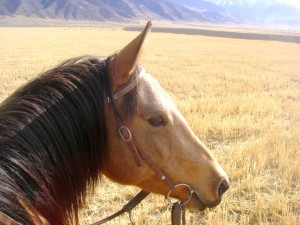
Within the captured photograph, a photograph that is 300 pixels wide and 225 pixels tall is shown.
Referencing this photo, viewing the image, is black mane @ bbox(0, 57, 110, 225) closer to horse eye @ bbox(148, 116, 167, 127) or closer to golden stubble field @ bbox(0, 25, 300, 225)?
horse eye @ bbox(148, 116, 167, 127)

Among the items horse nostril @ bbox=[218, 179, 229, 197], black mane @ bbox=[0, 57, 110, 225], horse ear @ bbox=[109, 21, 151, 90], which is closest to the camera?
black mane @ bbox=[0, 57, 110, 225]

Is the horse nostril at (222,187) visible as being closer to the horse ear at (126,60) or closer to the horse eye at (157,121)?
the horse eye at (157,121)

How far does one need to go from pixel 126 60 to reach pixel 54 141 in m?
0.57

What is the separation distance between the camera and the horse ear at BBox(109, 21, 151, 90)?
1.79 metres

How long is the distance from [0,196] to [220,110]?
781cm

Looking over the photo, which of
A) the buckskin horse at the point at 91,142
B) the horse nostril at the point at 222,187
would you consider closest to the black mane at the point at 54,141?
the buckskin horse at the point at 91,142

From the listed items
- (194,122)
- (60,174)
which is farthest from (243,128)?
(60,174)

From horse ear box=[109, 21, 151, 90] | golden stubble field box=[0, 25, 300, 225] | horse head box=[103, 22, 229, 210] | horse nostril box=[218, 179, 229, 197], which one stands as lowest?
golden stubble field box=[0, 25, 300, 225]

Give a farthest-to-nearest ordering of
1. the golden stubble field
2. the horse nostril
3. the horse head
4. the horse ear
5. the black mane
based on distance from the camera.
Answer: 1. the golden stubble field
2. the horse nostril
3. the horse head
4. the horse ear
5. the black mane

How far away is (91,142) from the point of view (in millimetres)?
1922

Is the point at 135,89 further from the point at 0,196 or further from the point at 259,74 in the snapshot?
the point at 259,74

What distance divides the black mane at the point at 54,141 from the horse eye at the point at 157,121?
0.27m

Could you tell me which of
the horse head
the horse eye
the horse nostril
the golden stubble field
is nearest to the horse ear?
the horse head

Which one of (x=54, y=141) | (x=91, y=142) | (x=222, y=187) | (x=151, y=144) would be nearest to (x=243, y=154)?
(x=222, y=187)
